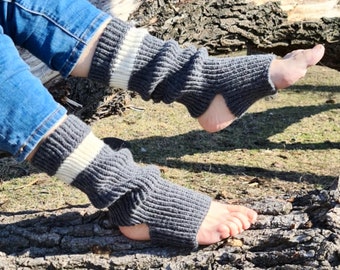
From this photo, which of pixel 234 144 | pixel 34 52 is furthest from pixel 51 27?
pixel 234 144

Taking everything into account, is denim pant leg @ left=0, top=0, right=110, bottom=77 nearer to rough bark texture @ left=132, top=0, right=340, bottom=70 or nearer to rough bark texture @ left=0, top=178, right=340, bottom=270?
rough bark texture @ left=0, top=178, right=340, bottom=270

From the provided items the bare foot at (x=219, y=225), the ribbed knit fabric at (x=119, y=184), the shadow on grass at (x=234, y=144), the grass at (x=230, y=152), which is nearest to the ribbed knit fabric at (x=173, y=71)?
the ribbed knit fabric at (x=119, y=184)

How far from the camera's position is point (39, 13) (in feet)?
7.15

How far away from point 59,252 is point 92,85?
180 centimetres

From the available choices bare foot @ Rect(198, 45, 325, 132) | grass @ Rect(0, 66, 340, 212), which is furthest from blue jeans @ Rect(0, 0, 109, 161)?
grass @ Rect(0, 66, 340, 212)

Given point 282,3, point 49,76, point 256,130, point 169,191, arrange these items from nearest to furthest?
point 169,191 < point 49,76 < point 282,3 < point 256,130

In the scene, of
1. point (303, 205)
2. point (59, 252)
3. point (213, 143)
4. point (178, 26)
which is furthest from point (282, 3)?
point (59, 252)

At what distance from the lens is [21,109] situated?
6.56 feet

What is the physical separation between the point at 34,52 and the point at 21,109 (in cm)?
31

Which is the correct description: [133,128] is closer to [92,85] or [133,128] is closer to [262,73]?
[92,85]

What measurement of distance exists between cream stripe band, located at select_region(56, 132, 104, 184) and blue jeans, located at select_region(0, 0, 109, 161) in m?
0.11

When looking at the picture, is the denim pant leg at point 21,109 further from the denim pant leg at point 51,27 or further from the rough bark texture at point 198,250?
the rough bark texture at point 198,250

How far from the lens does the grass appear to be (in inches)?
130

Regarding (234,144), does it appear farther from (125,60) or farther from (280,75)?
(125,60)
